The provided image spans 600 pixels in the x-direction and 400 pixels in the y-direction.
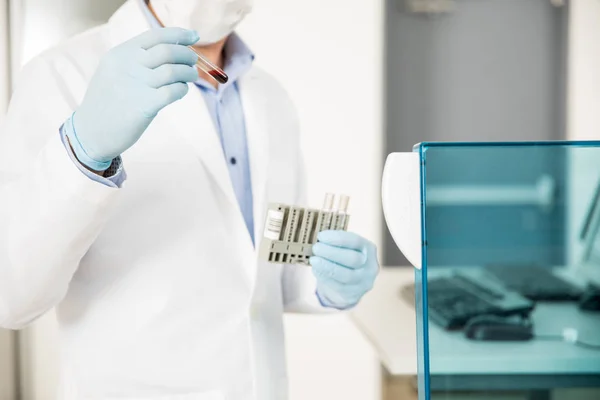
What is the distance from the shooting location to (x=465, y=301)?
663 mm

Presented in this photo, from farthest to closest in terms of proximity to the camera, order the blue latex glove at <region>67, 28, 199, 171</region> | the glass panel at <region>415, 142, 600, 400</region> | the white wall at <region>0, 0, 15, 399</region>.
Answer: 1. the white wall at <region>0, 0, 15, 399</region>
2. the blue latex glove at <region>67, 28, 199, 171</region>
3. the glass panel at <region>415, 142, 600, 400</region>

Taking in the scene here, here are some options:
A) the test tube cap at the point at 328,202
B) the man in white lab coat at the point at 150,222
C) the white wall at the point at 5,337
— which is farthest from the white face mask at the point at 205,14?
the white wall at the point at 5,337

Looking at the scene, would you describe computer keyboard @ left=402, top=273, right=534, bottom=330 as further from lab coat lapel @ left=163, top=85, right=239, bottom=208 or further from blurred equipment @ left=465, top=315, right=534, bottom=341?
lab coat lapel @ left=163, top=85, right=239, bottom=208

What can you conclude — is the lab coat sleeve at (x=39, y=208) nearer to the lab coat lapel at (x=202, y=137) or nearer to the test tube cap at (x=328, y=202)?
the lab coat lapel at (x=202, y=137)

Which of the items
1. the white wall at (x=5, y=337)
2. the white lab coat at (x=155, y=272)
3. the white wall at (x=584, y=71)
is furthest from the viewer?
the white wall at (x=584, y=71)

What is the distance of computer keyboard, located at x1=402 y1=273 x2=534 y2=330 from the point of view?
65cm

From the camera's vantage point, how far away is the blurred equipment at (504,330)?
65 centimetres

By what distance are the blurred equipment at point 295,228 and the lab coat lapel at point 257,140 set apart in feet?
0.36

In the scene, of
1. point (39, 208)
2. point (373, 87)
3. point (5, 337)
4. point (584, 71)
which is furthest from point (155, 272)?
point (584, 71)

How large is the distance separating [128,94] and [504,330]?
0.50m

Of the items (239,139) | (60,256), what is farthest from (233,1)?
(60,256)

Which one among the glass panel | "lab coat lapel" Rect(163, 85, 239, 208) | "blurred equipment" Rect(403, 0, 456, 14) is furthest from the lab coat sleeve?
"blurred equipment" Rect(403, 0, 456, 14)

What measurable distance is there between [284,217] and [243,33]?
165cm

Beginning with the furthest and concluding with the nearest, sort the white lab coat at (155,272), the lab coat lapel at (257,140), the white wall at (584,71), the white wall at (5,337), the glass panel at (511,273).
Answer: the white wall at (584,71), the white wall at (5,337), the lab coat lapel at (257,140), the white lab coat at (155,272), the glass panel at (511,273)
